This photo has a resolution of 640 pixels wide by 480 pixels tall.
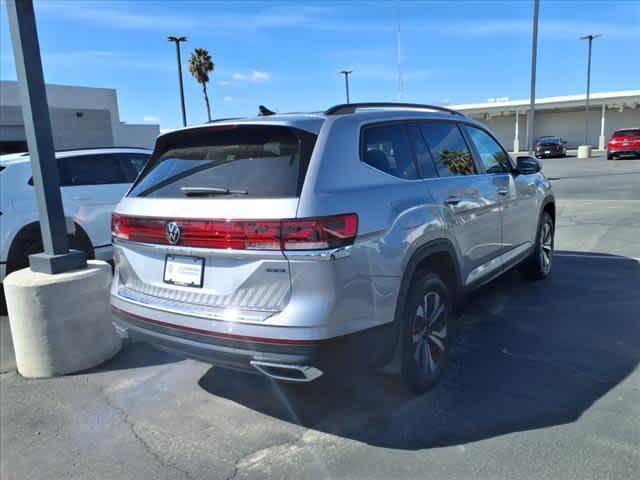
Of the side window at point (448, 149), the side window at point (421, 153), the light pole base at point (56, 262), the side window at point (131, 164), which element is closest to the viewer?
the side window at point (421, 153)

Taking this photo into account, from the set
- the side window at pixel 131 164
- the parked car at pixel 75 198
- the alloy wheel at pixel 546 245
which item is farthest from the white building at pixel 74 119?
→ the alloy wheel at pixel 546 245

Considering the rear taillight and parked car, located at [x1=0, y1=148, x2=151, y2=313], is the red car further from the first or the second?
the rear taillight

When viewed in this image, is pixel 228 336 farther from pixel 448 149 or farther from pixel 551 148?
pixel 551 148

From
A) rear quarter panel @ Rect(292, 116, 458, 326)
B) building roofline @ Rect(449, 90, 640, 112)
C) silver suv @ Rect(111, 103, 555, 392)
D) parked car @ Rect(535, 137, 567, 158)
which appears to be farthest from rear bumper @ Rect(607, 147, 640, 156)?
rear quarter panel @ Rect(292, 116, 458, 326)

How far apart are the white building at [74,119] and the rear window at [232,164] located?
24484mm

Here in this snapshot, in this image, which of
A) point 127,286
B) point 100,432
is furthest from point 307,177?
point 100,432

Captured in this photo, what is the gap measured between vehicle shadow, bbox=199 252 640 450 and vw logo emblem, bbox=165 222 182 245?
1171 millimetres

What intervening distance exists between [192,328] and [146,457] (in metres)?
0.78

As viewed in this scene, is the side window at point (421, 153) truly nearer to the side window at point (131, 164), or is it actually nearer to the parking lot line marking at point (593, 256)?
the side window at point (131, 164)

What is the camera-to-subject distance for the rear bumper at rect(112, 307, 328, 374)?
8.64 ft

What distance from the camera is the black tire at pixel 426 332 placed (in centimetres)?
324

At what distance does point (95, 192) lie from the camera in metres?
6.36

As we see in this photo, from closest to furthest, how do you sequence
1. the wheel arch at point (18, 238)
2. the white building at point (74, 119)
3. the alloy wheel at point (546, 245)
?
the wheel arch at point (18, 238), the alloy wheel at point (546, 245), the white building at point (74, 119)

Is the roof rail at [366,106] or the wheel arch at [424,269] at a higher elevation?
the roof rail at [366,106]
